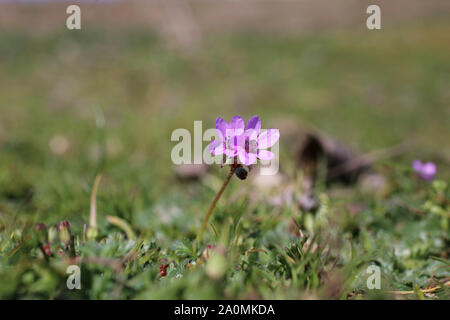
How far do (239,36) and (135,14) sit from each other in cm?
528

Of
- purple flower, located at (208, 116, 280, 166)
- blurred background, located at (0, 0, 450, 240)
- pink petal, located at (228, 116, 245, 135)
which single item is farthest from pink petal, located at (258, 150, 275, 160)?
blurred background, located at (0, 0, 450, 240)

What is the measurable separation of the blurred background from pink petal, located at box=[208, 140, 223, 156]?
0.99 m

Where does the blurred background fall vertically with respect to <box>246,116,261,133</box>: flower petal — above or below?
above

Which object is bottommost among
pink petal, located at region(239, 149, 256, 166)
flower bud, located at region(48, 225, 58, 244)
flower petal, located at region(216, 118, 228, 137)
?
flower bud, located at region(48, 225, 58, 244)

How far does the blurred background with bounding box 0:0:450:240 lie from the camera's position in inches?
129

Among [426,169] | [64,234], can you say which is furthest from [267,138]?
[426,169]

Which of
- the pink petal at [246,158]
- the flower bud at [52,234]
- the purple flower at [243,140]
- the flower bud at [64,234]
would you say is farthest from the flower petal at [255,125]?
the flower bud at [52,234]

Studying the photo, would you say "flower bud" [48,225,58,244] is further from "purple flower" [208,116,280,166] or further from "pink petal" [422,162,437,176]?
"pink petal" [422,162,437,176]

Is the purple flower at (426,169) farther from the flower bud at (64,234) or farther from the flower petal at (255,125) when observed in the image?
the flower bud at (64,234)

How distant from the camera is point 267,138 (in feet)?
4.38

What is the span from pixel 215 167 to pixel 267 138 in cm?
208

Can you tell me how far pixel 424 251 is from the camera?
177 cm

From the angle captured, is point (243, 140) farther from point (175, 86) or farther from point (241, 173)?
point (175, 86)

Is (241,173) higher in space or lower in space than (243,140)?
lower
